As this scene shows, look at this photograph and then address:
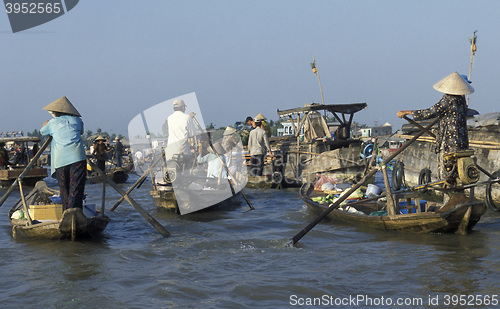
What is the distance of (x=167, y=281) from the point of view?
6.06 meters

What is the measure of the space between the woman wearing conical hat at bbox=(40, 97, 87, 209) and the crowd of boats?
11.7 inches

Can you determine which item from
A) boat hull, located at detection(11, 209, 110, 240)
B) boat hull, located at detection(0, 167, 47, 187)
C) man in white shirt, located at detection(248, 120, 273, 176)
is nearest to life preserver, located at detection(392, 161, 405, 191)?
man in white shirt, located at detection(248, 120, 273, 176)

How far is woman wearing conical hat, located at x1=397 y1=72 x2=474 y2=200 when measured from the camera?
24.5 ft

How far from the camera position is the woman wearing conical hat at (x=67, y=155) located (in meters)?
7.27

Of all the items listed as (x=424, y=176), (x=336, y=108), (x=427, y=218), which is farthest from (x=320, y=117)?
(x=427, y=218)

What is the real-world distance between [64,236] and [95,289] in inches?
85.3

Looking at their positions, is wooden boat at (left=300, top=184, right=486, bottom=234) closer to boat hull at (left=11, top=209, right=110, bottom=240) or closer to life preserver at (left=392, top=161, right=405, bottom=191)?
boat hull at (left=11, top=209, right=110, bottom=240)

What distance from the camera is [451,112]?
7.52 m

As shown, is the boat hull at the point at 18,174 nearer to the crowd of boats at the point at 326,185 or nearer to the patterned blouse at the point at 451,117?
the crowd of boats at the point at 326,185

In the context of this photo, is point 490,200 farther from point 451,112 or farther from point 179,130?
point 179,130

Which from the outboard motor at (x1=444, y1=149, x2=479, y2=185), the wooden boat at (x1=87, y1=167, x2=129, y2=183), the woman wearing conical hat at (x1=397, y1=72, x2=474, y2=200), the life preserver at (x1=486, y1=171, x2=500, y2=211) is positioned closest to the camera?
the outboard motor at (x1=444, y1=149, x2=479, y2=185)

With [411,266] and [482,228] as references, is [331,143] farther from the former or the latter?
[411,266]

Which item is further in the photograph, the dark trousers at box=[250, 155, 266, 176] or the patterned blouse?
the dark trousers at box=[250, 155, 266, 176]

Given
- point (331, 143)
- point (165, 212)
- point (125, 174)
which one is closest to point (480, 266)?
point (165, 212)
